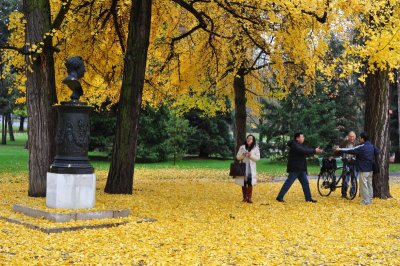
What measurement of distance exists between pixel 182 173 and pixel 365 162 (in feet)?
36.8

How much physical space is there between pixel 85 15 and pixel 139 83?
A: 345 centimetres

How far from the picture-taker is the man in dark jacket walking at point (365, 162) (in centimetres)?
1291

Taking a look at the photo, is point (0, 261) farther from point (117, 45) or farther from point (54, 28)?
point (117, 45)

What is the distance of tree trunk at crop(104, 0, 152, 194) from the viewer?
13.4 meters

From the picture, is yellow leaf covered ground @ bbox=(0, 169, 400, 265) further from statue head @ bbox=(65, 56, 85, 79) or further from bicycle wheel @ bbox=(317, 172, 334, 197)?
statue head @ bbox=(65, 56, 85, 79)

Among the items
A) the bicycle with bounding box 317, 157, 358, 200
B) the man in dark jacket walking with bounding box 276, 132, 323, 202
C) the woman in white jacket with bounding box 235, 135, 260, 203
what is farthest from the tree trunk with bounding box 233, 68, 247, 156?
the woman in white jacket with bounding box 235, 135, 260, 203

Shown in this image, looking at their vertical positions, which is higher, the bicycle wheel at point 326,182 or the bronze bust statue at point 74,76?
the bronze bust statue at point 74,76

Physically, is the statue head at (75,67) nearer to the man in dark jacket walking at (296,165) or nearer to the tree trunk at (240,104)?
the man in dark jacket walking at (296,165)

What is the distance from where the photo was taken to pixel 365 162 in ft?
42.4

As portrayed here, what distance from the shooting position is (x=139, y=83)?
1352 centimetres

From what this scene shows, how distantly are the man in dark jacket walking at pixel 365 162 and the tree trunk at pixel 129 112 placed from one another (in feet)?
16.9

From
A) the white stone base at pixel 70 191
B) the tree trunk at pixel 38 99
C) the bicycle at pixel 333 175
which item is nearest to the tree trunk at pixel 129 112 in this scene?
the tree trunk at pixel 38 99

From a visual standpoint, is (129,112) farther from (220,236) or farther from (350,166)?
(350,166)

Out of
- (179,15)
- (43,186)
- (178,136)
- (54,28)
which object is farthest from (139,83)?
(178,136)
